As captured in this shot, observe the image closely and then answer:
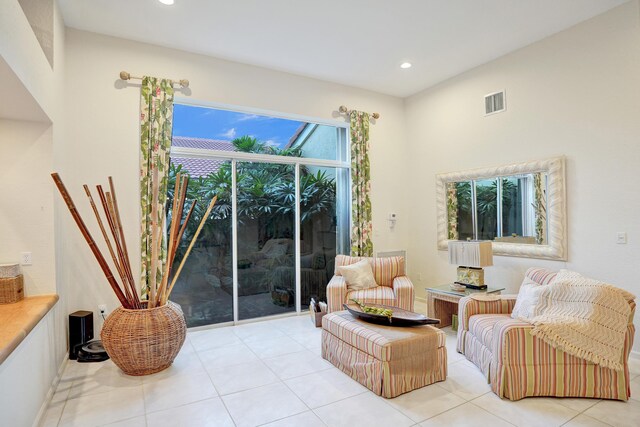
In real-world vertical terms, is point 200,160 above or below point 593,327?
above

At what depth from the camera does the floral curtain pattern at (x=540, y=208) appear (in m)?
3.92

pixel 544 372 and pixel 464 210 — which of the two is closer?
pixel 544 372

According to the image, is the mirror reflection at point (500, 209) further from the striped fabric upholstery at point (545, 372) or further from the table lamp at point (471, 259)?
the striped fabric upholstery at point (545, 372)

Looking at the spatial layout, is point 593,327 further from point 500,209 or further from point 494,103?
point 494,103

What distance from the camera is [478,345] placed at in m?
3.07

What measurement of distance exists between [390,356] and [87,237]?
Result: 2532 mm

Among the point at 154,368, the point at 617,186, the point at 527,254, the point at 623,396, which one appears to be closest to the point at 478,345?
the point at 623,396

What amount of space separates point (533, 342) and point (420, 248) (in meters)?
2.96

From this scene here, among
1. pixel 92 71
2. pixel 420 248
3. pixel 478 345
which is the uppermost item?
pixel 92 71

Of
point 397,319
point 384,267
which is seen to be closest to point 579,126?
point 384,267

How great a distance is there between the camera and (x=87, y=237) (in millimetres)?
2814

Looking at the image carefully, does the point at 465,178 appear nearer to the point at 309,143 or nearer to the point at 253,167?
the point at 309,143

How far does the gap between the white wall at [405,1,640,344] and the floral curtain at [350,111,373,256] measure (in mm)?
1286

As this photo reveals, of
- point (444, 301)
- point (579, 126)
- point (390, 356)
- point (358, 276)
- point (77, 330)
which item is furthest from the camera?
point (358, 276)
